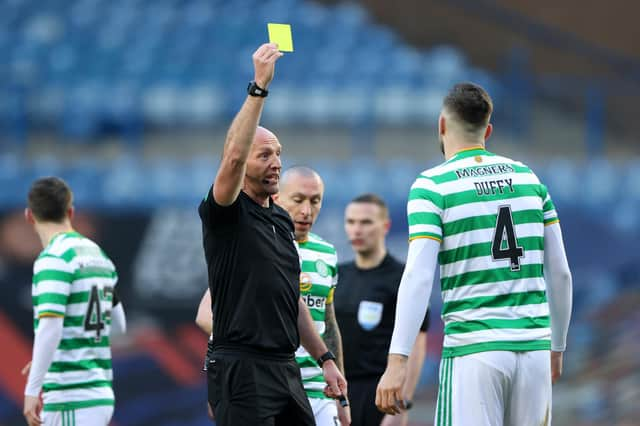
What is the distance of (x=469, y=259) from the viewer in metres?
4.94

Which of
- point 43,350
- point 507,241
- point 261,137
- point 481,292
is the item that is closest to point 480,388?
point 481,292

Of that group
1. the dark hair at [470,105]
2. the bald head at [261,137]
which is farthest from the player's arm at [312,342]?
the dark hair at [470,105]

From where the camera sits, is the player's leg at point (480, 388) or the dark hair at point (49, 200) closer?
the player's leg at point (480, 388)

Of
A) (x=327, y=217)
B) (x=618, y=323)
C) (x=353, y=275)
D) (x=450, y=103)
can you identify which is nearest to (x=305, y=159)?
(x=327, y=217)

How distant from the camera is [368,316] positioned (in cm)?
746

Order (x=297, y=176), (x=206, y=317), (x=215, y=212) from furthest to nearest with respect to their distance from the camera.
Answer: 1. (x=297, y=176)
2. (x=206, y=317)
3. (x=215, y=212)

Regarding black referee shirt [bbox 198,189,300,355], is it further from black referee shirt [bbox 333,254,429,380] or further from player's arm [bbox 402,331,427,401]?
player's arm [bbox 402,331,427,401]

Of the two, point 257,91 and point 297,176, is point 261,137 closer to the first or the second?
point 257,91

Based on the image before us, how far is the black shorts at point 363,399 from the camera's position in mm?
7312

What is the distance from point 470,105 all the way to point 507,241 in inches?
26.4

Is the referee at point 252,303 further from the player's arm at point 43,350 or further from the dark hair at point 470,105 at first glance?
the player's arm at point 43,350

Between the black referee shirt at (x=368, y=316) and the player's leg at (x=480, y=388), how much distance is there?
7.86 ft

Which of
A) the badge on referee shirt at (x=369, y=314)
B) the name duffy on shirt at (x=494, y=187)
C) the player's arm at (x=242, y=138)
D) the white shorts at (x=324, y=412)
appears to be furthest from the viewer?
the badge on referee shirt at (x=369, y=314)

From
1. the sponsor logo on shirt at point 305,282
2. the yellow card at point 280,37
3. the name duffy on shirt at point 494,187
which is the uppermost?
the yellow card at point 280,37
